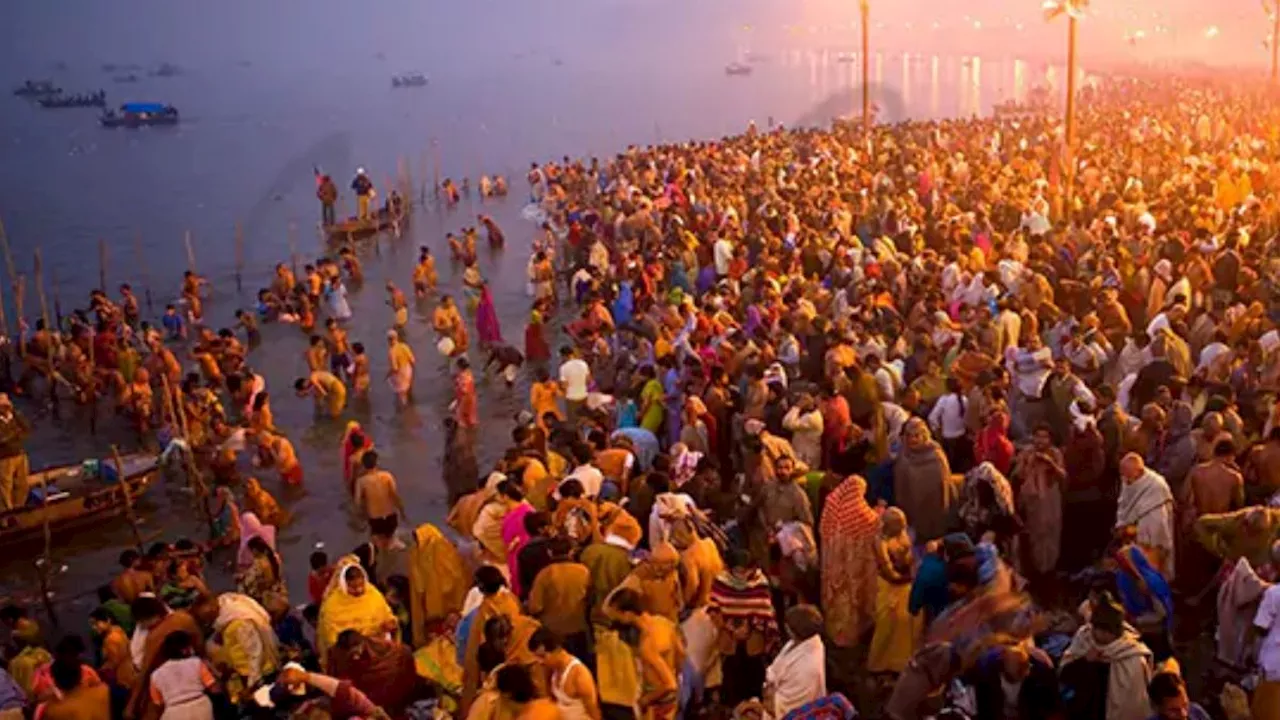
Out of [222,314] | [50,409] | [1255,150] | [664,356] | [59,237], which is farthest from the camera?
A: [59,237]

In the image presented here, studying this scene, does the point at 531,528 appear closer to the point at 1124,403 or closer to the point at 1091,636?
the point at 1091,636

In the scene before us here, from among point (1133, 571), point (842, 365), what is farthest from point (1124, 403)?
point (1133, 571)

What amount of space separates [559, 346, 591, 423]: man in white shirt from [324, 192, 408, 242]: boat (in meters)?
20.3

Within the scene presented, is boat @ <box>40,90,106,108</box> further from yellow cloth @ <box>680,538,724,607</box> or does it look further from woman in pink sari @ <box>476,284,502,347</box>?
yellow cloth @ <box>680,538,724,607</box>

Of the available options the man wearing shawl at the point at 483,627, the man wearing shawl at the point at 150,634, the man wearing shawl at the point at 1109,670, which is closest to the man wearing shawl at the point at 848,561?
the man wearing shawl at the point at 1109,670

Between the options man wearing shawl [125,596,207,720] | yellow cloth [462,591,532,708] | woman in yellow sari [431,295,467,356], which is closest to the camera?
yellow cloth [462,591,532,708]

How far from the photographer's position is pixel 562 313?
21.2 meters

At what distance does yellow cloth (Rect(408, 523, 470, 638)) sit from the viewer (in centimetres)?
770

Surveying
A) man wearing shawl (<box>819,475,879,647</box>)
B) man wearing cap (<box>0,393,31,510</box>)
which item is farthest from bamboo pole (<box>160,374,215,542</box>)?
man wearing shawl (<box>819,475,879,647</box>)

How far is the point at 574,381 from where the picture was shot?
12.7 metres

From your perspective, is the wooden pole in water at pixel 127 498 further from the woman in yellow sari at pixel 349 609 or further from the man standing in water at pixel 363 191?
the man standing in water at pixel 363 191

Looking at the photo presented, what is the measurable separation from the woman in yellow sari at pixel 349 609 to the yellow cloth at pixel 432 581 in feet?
1.83

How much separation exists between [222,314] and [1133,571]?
22472 mm

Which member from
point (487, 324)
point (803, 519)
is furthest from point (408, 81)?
point (803, 519)
